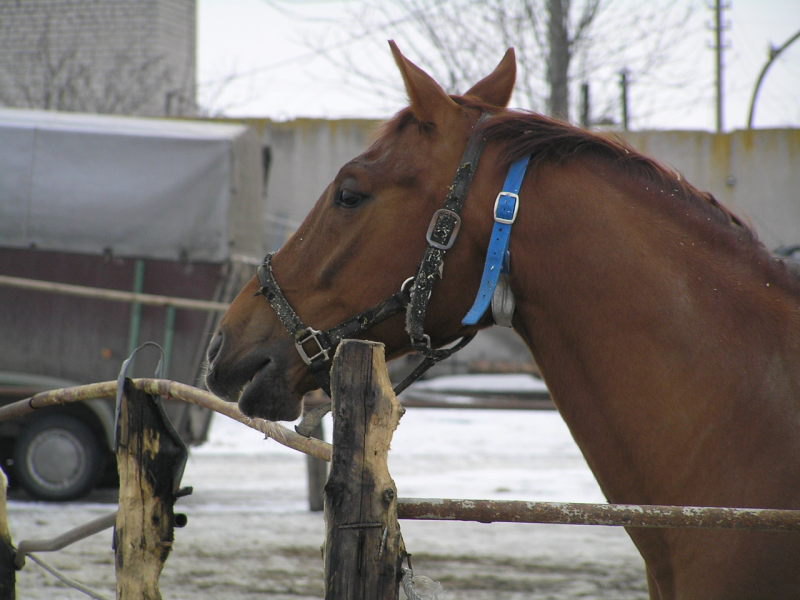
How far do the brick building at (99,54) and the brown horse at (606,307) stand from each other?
1522 cm

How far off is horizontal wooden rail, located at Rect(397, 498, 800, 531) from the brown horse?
0.20 meters

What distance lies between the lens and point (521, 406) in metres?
9.24

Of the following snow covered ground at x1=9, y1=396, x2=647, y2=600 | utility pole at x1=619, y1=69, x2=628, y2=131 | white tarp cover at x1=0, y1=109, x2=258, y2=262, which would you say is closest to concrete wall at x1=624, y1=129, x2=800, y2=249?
utility pole at x1=619, y1=69, x2=628, y2=131

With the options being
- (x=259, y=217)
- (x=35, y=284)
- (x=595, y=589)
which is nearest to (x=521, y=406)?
(x=259, y=217)

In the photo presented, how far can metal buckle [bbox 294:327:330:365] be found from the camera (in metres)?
2.34

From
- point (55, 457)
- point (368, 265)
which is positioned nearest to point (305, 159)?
point (55, 457)

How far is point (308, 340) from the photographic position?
7.71 ft

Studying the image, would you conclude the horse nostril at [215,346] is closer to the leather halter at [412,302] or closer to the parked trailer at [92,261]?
the leather halter at [412,302]

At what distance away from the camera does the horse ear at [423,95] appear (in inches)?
93.1

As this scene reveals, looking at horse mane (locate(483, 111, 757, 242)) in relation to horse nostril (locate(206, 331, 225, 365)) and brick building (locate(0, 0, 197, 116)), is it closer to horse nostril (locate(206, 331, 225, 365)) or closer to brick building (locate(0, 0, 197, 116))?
horse nostril (locate(206, 331, 225, 365))

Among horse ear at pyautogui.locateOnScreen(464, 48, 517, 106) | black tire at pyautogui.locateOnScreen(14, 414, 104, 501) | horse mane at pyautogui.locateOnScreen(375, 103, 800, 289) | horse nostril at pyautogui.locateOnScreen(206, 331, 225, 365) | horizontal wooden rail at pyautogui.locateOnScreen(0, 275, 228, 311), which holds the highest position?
horse ear at pyautogui.locateOnScreen(464, 48, 517, 106)

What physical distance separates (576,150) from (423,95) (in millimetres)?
404

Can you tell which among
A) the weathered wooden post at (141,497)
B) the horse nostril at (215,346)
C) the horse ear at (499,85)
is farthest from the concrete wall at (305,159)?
the horse nostril at (215,346)

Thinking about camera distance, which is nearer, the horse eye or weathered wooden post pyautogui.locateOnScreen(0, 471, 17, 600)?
the horse eye
